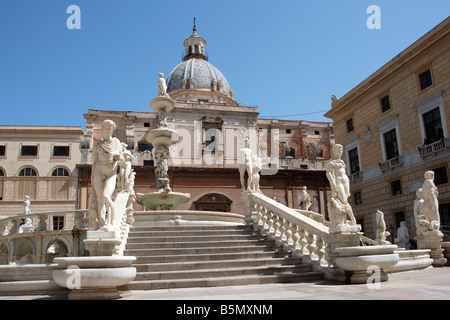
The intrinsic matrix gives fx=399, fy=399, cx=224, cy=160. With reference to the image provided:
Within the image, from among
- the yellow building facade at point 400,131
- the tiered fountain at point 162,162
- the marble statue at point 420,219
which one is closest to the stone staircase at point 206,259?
the tiered fountain at point 162,162

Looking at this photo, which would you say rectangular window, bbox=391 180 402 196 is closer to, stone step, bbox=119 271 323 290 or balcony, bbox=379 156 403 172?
balcony, bbox=379 156 403 172

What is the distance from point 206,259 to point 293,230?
92.5 inches

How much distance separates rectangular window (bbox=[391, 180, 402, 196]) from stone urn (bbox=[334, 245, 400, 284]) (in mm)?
18512

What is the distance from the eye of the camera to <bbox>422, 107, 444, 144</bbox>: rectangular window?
21.9 meters

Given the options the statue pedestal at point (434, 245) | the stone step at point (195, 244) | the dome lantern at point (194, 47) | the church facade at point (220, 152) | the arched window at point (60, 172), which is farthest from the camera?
the dome lantern at point (194, 47)

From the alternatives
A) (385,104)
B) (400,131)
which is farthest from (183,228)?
(385,104)

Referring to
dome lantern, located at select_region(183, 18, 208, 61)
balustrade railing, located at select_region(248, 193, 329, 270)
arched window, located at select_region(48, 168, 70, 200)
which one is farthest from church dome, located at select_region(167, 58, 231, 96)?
balustrade railing, located at select_region(248, 193, 329, 270)

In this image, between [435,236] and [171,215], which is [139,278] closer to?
[171,215]

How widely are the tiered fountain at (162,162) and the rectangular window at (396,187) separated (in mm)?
15361

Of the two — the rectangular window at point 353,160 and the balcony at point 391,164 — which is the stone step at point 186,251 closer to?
the balcony at point 391,164

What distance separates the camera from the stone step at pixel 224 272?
7.80 m

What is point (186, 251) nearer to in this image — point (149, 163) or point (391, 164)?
point (391, 164)
